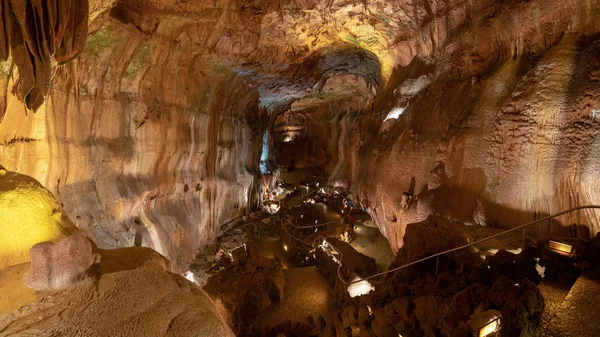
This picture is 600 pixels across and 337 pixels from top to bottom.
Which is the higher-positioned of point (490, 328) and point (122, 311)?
point (122, 311)

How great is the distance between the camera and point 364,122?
13.6 m

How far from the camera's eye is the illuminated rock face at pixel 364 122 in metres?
6.04

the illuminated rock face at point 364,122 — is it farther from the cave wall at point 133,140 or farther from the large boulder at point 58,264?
the large boulder at point 58,264

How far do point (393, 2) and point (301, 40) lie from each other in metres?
3.59

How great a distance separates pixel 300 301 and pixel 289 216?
20.0 feet

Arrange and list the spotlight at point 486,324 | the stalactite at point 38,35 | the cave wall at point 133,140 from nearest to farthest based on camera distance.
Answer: the stalactite at point 38,35
the spotlight at point 486,324
the cave wall at point 133,140

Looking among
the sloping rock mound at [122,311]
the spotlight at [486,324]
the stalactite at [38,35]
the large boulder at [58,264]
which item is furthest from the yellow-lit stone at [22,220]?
the spotlight at [486,324]

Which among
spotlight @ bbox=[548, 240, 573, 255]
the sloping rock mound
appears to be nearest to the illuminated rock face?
spotlight @ bbox=[548, 240, 573, 255]

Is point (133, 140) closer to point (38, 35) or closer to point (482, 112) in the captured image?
point (38, 35)

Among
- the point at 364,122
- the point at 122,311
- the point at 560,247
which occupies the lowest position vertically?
the point at 122,311

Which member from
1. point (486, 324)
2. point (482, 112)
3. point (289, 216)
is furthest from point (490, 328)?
point (289, 216)

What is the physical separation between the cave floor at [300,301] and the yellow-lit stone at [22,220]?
5871 millimetres

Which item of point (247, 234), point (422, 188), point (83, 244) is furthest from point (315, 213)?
point (83, 244)

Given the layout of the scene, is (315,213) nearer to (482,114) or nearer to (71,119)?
(482,114)
